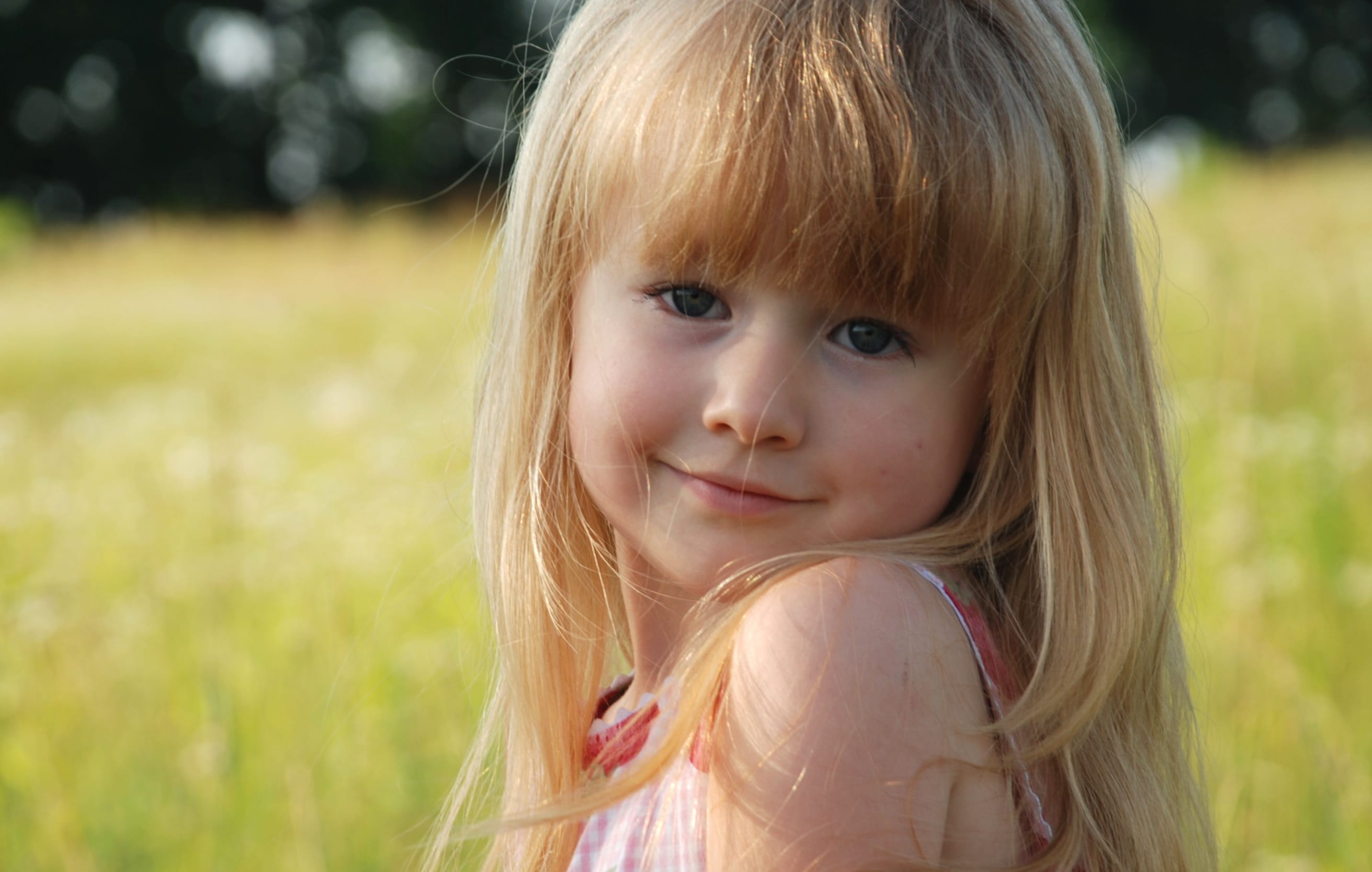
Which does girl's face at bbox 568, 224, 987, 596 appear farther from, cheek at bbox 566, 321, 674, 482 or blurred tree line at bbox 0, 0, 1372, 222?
blurred tree line at bbox 0, 0, 1372, 222

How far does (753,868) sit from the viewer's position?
1006mm

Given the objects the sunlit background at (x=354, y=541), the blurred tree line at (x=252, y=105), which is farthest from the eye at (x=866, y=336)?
the blurred tree line at (x=252, y=105)

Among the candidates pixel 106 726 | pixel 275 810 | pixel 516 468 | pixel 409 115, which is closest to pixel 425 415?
pixel 106 726

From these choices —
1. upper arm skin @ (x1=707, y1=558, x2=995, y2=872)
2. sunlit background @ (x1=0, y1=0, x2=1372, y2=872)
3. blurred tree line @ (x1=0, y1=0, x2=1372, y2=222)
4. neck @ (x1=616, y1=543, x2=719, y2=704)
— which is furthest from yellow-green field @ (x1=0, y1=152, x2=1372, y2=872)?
blurred tree line @ (x1=0, y1=0, x2=1372, y2=222)

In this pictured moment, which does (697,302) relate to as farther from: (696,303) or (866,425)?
(866,425)

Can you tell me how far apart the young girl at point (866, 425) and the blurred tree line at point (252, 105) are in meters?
19.6

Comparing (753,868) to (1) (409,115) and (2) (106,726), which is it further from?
(1) (409,115)

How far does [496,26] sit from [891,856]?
887 inches

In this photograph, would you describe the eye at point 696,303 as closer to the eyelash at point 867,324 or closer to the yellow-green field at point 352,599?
the eyelash at point 867,324

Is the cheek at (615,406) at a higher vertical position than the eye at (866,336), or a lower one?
lower

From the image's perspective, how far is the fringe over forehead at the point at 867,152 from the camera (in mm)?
1014

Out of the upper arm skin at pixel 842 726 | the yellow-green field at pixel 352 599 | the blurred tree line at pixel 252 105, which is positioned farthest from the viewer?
the blurred tree line at pixel 252 105

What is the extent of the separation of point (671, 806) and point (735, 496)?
291mm

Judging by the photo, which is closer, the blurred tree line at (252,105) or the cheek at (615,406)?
the cheek at (615,406)
